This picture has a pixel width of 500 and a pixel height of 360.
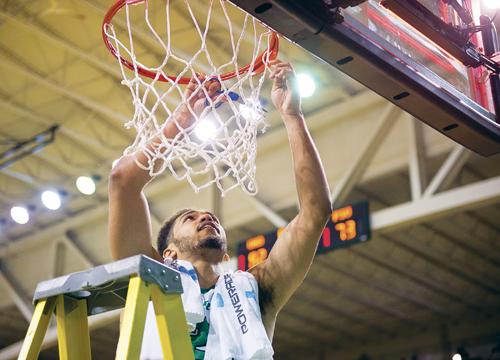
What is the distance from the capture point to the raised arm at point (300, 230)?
11.0 ft

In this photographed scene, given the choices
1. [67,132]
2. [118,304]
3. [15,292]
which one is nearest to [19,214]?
[67,132]

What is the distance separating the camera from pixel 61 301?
7.28ft

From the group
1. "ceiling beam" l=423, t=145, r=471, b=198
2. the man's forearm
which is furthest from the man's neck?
"ceiling beam" l=423, t=145, r=471, b=198

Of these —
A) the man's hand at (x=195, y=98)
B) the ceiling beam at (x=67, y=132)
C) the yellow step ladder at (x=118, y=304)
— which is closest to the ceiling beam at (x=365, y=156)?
the ceiling beam at (x=67, y=132)

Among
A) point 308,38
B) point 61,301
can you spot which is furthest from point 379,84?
point 61,301

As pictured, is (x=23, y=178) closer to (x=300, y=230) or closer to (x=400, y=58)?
(x=300, y=230)

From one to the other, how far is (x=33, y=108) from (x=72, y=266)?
306cm

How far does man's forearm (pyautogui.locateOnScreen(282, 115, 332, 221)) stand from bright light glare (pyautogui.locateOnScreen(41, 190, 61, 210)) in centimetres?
734

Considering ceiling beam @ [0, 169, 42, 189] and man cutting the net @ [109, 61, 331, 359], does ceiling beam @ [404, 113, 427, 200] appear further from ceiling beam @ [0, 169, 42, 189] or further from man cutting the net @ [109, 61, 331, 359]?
ceiling beam @ [0, 169, 42, 189]

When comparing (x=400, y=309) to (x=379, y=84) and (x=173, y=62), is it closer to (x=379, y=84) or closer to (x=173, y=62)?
(x=173, y=62)

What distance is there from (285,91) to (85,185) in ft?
22.5

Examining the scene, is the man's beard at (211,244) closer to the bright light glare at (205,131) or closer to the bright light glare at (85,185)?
the bright light glare at (205,131)

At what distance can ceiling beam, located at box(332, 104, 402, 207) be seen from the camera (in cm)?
868

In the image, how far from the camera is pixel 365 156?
28.9 ft
